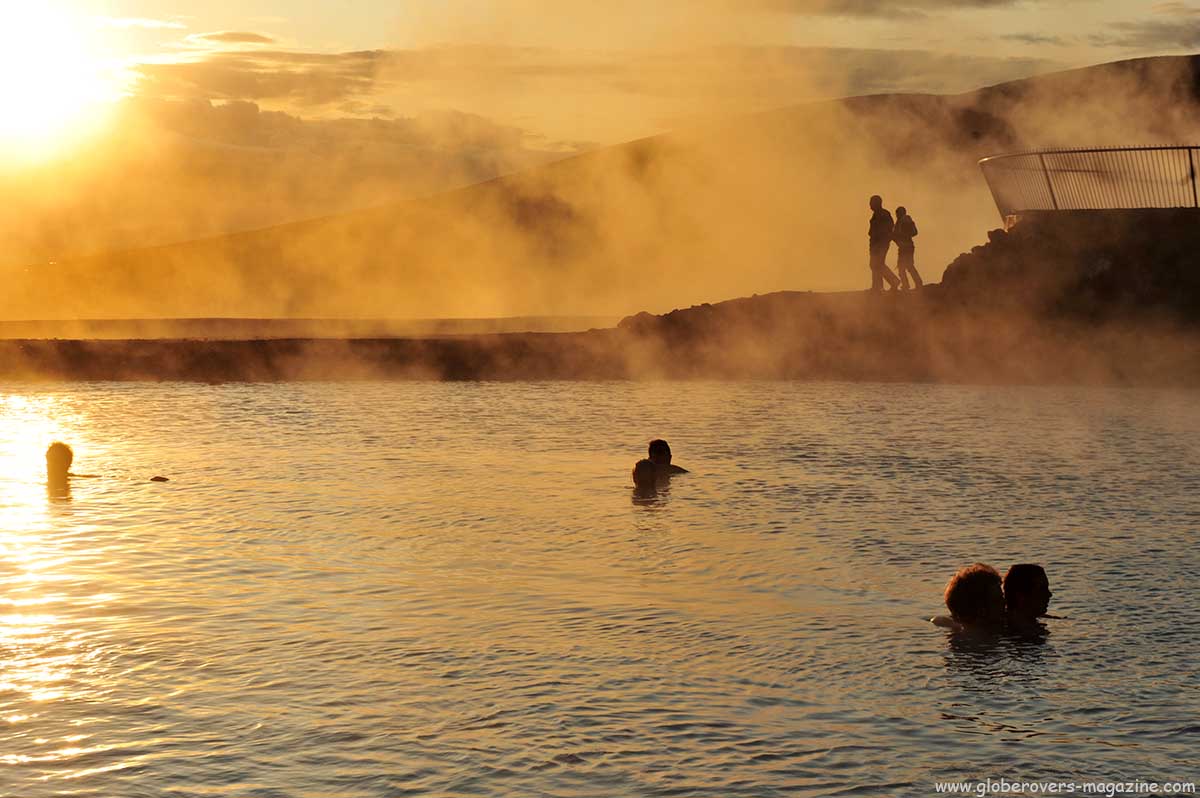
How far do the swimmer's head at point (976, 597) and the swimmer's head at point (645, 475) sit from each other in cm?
645

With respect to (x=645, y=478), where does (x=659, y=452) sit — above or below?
above

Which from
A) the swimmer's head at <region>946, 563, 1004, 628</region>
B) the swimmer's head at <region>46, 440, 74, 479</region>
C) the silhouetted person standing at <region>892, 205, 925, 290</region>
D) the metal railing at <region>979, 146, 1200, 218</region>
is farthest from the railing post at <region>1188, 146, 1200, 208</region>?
the swimmer's head at <region>946, 563, 1004, 628</region>

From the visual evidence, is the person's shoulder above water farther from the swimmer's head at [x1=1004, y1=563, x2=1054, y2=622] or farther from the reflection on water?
the swimmer's head at [x1=1004, y1=563, x2=1054, y2=622]

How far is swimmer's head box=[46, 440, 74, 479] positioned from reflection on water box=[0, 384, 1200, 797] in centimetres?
36

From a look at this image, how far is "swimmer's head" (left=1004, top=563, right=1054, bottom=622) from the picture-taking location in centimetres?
1027

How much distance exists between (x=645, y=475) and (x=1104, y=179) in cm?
2053

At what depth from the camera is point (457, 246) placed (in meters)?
101

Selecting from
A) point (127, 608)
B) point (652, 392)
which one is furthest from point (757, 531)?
point (652, 392)

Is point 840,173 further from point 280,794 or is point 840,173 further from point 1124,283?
point 280,794

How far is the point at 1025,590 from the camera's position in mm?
10305

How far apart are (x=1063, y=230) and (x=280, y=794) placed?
29.4 meters

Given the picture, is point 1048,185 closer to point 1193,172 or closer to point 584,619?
point 1193,172

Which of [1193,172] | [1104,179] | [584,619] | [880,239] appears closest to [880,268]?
[880,239]

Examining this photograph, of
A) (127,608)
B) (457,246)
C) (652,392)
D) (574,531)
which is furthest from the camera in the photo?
(457,246)
